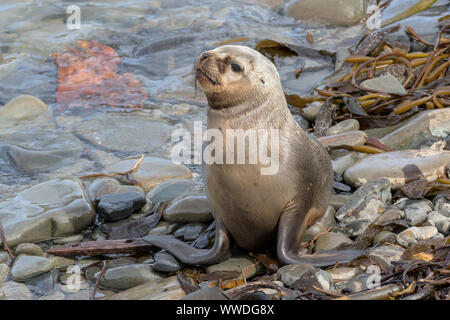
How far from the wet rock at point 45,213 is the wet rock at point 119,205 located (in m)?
0.12

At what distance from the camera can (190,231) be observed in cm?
513

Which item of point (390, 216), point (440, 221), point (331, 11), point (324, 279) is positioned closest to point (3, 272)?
point (324, 279)

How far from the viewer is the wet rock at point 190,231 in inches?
200

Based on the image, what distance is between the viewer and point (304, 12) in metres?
11.6

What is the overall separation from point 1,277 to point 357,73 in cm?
470

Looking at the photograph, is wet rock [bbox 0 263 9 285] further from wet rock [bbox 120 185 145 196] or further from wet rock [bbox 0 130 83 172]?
wet rock [bbox 0 130 83 172]

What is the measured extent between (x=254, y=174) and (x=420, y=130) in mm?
2523

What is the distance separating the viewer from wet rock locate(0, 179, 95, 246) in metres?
5.07

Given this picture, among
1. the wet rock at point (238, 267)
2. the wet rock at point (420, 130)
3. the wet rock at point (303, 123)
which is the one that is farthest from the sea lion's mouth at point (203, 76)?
the wet rock at point (303, 123)

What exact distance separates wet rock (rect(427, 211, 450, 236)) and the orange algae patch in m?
4.74

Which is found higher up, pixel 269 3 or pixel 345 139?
pixel 269 3

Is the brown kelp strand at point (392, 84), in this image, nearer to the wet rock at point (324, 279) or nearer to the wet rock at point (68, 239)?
the wet rock at point (324, 279)


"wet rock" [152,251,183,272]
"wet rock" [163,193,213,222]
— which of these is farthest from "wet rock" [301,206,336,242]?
"wet rock" [152,251,183,272]

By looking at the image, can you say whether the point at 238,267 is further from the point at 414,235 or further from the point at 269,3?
the point at 269,3
